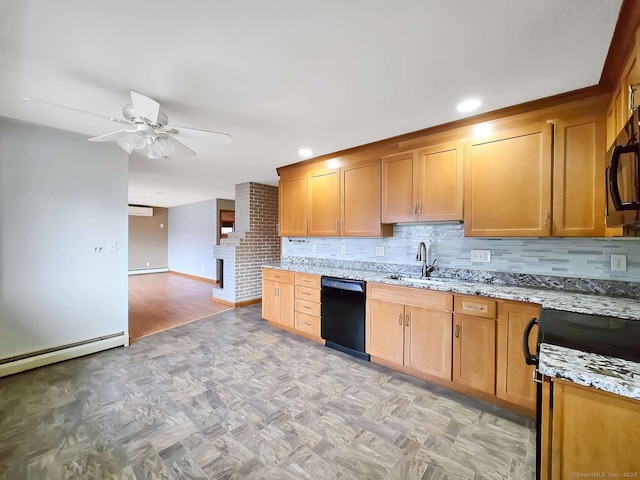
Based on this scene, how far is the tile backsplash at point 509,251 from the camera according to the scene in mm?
1992

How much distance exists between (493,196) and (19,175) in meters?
4.31

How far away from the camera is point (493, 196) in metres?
2.24

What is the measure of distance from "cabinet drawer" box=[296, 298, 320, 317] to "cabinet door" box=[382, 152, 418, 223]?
131 centimetres

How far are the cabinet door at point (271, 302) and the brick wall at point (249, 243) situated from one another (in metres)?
1.21

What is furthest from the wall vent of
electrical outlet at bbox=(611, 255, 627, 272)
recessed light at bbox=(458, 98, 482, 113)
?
electrical outlet at bbox=(611, 255, 627, 272)

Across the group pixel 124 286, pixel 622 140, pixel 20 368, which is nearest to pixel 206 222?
pixel 124 286

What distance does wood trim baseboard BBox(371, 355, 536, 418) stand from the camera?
1970 millimetres

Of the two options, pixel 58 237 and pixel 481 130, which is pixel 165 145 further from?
pixel 481 130

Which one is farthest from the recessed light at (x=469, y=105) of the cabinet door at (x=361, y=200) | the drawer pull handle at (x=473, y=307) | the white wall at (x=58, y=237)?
the white wall at (x=58, y=237)

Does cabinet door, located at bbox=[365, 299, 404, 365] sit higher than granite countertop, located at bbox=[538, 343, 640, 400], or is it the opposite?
granite countertop, located at bbox=[538, 343, 640, 400]

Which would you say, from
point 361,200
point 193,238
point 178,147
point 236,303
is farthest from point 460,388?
point 193,238

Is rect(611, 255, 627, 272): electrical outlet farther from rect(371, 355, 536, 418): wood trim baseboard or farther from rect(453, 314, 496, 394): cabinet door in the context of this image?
rect(371, 355, 536, 418): wood trim baseboard

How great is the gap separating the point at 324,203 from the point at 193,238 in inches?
239

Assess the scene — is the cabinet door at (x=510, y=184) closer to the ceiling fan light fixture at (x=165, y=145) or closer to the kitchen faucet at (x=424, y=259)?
the kitchen faucet at (x=424, y=259)
